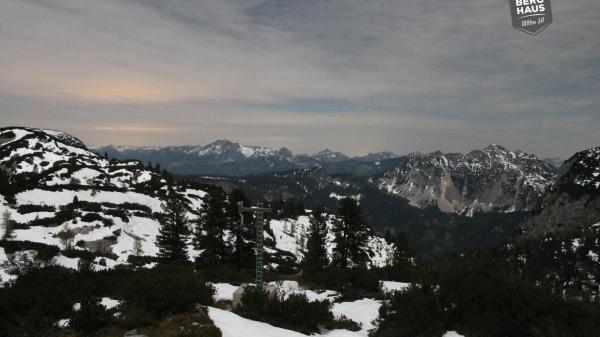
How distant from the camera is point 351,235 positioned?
4147cm

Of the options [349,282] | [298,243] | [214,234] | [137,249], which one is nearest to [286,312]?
[349,282]

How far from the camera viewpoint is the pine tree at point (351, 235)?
135ft

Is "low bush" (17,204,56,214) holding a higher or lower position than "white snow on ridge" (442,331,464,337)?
higher

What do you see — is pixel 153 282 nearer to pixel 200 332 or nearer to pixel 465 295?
pixel 200 332

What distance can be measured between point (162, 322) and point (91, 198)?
167 feet

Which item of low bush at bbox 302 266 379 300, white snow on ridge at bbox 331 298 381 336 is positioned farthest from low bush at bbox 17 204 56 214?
white snow on ridge at bbox 331 298 381 336

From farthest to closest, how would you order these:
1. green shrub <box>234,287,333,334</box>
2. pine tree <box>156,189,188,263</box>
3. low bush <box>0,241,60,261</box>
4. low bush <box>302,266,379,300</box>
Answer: pine tree <box>156,189,188,263</box>
low bush <box>0,241,60,261</box>
low bush <box>302,266,379,300</box>
green shrub <box>234,287,333,334</box>

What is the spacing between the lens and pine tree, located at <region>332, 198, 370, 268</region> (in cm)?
4100

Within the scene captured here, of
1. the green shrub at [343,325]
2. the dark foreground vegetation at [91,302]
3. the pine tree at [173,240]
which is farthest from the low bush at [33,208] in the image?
the green shrub at [343,325]

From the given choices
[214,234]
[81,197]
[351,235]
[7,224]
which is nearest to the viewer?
[7,224]

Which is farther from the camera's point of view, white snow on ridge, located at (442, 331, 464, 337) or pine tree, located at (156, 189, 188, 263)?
pine tree, located at (156, 189, 188, 263)

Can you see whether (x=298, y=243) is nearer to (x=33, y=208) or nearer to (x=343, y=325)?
(x=33, y=208)

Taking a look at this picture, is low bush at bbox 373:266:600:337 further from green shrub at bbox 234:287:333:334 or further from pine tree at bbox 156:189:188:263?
pine tree at bbox 156:189:188:263

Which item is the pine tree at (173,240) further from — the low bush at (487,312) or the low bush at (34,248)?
the low bush at (487,312)
